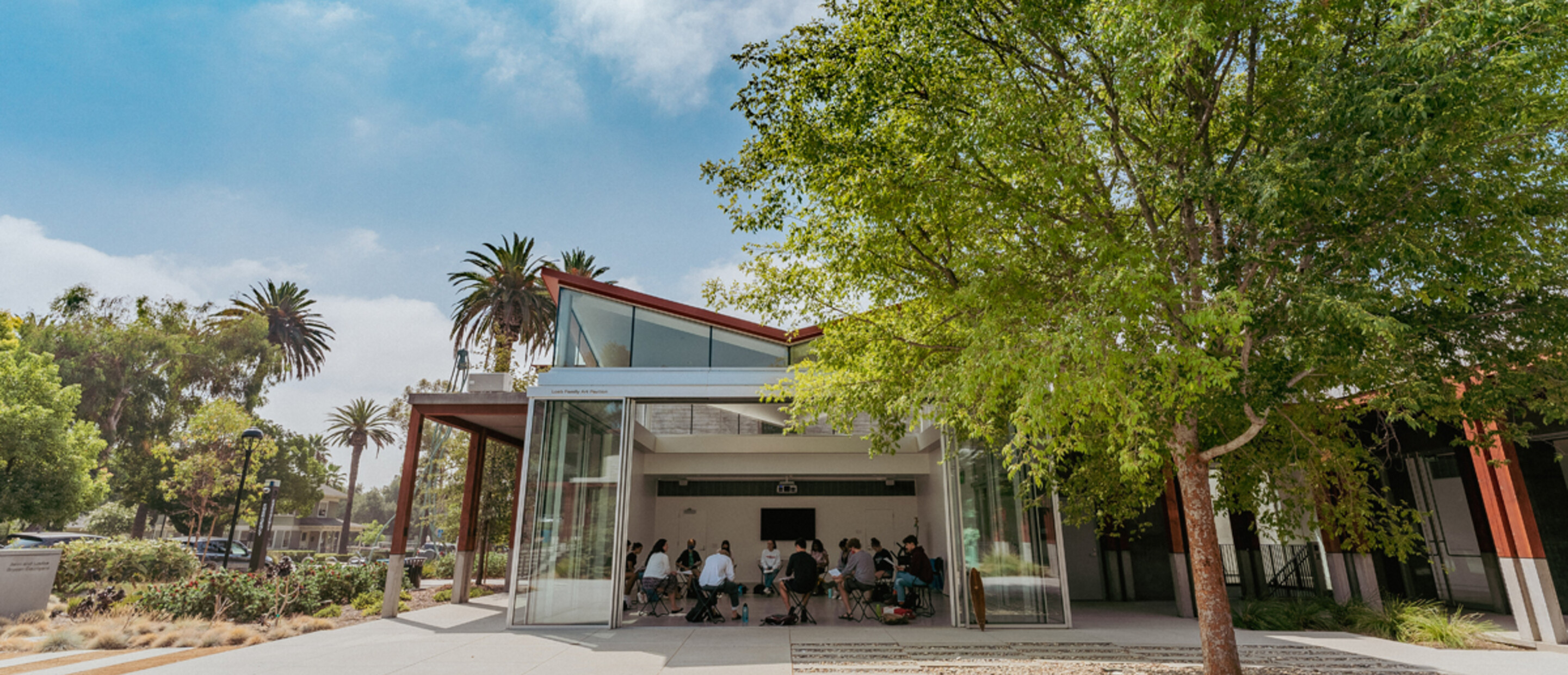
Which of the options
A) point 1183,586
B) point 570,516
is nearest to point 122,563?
point 570,516

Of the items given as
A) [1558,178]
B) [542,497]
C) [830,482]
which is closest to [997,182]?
[1558,178]

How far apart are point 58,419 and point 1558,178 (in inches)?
1398

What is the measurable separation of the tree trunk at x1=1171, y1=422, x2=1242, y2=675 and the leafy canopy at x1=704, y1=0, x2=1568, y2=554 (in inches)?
2.7

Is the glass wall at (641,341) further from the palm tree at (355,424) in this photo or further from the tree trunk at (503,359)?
the palm tree at (355,424)

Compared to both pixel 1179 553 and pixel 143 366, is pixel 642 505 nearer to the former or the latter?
pixel 1179 553

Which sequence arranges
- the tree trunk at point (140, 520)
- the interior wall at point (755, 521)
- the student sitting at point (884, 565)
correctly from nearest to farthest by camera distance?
the student sitting at point (884, 565)
the interior wall at point (755, 521)
the tree trunk at point (140, 520)

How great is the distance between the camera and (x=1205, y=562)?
652 cm

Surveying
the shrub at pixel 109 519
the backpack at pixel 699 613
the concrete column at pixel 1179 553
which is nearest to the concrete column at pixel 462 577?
the backpack at pixel 699 613

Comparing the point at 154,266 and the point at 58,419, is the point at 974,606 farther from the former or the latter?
the point at 154,266

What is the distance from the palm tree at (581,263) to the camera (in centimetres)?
3303

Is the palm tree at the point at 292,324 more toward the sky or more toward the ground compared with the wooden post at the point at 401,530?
more toward the sky

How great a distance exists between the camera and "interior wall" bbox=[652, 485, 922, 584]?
18688 mm

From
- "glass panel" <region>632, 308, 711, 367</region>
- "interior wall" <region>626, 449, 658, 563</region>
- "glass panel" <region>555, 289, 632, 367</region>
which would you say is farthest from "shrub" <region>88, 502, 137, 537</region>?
"glass panel" <region>632, 308, 711, 367</region>

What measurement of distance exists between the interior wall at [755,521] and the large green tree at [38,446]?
21307 mm
